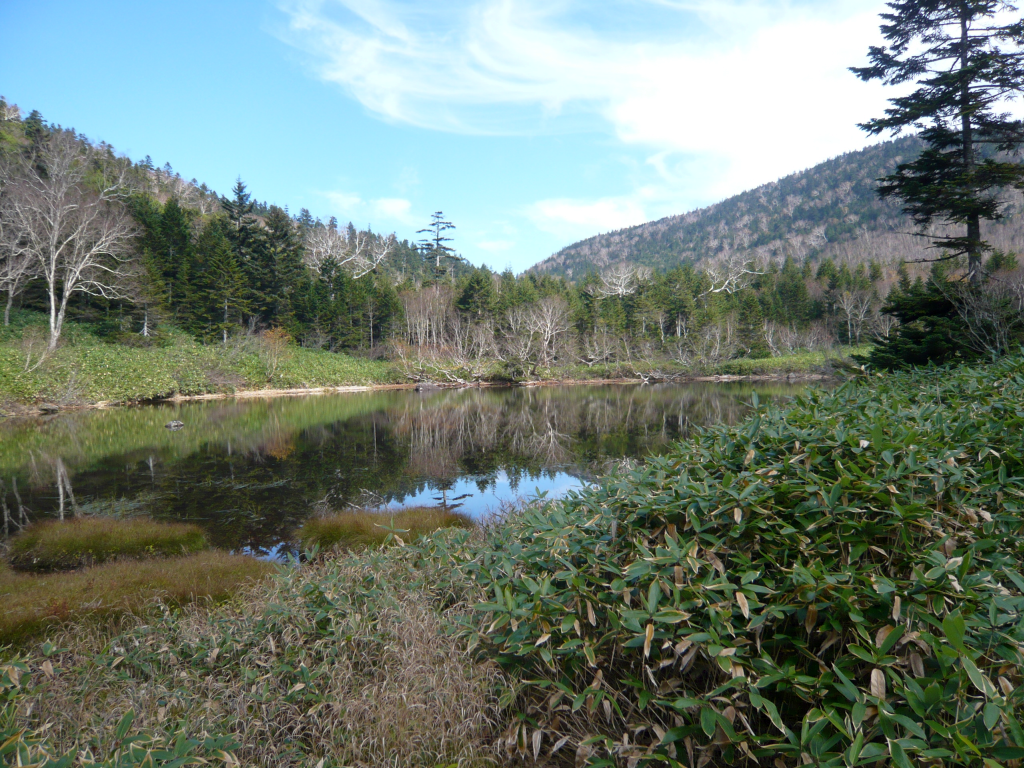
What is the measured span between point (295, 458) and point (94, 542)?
603cm

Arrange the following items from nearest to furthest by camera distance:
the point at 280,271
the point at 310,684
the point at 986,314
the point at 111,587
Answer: the point at 310,684 < the point at 111,587 < the point at 986,314 < the point at 280,271

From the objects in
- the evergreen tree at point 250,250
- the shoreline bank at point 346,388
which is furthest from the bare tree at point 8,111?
the shoreline bank at point 346,388

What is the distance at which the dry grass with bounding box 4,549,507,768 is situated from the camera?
87.4 inches

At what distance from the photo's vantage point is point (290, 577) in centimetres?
354

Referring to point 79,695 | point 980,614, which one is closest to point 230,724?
point 79,695

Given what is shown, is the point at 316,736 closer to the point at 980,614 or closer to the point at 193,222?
the point at 980,614

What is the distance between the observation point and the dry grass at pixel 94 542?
668 centimetres

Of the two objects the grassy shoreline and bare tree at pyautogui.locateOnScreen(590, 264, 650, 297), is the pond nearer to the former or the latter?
the grassy shoreline

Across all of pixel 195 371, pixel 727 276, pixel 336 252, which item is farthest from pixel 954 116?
pixel 336 252

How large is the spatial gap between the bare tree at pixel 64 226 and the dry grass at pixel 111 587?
23.8 metres

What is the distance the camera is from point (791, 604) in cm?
167

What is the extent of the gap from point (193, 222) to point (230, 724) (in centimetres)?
5450

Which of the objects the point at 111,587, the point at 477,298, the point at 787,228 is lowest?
the point at 111,587

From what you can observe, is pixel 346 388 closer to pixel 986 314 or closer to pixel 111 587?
pixel 111 587
